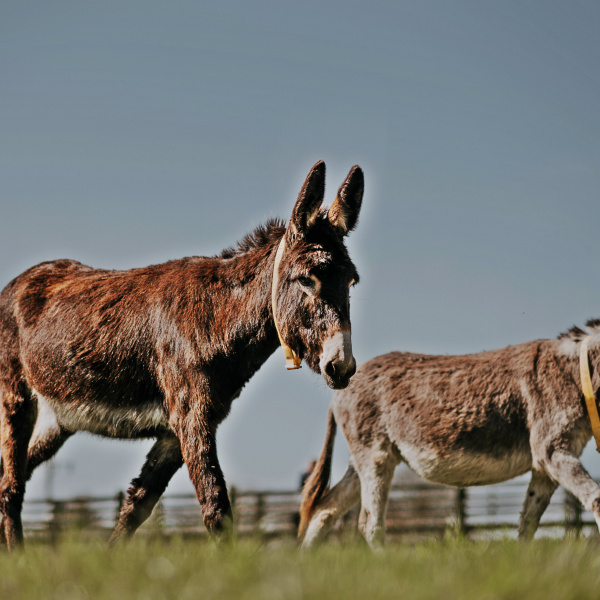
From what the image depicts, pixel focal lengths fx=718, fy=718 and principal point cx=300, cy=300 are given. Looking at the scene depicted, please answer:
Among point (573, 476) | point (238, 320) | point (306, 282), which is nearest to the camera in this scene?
point (306, 282)

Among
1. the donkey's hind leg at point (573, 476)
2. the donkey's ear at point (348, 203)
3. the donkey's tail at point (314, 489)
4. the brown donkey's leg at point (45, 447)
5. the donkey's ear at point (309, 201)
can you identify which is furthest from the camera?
the donkey's tail at point (314, 489)

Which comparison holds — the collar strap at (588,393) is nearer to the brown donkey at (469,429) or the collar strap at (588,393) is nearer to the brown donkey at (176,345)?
the brown donkey at (469,429)

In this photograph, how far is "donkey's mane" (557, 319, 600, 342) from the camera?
746 cm

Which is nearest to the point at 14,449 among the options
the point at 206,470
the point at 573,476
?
the point at 206,470

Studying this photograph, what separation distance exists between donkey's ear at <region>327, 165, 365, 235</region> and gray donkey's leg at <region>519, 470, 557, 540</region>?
4247 mm

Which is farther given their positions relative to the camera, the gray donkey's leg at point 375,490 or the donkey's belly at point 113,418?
the gray donkey's leg at point 375,490

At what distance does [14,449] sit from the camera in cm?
488

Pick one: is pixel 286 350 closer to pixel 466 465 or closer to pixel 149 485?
pixel 149 485

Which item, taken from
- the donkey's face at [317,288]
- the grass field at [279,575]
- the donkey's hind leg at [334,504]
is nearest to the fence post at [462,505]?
the donkey's hind leg at [334,504]

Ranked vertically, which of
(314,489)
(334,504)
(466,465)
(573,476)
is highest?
(573,476)

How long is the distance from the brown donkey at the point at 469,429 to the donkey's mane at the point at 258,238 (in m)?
3.61

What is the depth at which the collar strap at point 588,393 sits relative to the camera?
22.1 feet

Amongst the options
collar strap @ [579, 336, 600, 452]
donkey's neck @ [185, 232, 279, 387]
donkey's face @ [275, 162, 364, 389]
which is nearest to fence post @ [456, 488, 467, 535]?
collar strap @ [579, 336, 600, 452]

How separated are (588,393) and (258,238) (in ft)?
13.0
